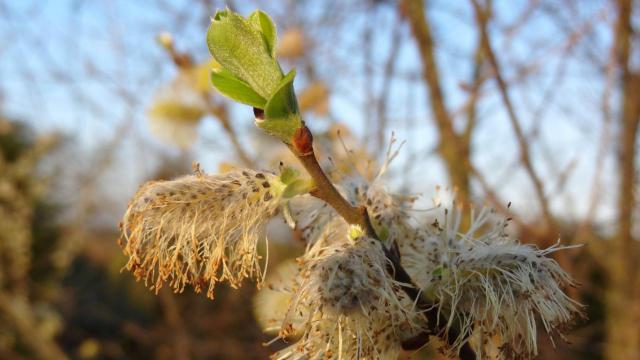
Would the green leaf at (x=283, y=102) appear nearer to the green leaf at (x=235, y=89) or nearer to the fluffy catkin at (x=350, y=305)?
the green leaf at (x=235, y=89)

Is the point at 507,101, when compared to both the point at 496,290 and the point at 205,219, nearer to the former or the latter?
the point at 496,290

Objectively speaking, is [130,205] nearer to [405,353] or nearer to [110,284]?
[405,353]

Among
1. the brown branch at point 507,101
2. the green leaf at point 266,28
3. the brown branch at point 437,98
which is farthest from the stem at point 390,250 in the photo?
the brown branch at point 437,98

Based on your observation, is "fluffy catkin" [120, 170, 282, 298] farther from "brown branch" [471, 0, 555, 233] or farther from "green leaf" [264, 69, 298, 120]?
"brown branch" [471, 0, 555, 233]

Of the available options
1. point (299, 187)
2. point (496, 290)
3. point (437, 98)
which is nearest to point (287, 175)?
point (299, 187)

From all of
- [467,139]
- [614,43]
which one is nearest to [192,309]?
[467,139]

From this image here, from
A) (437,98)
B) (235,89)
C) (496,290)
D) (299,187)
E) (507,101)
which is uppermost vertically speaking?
(437,98)
